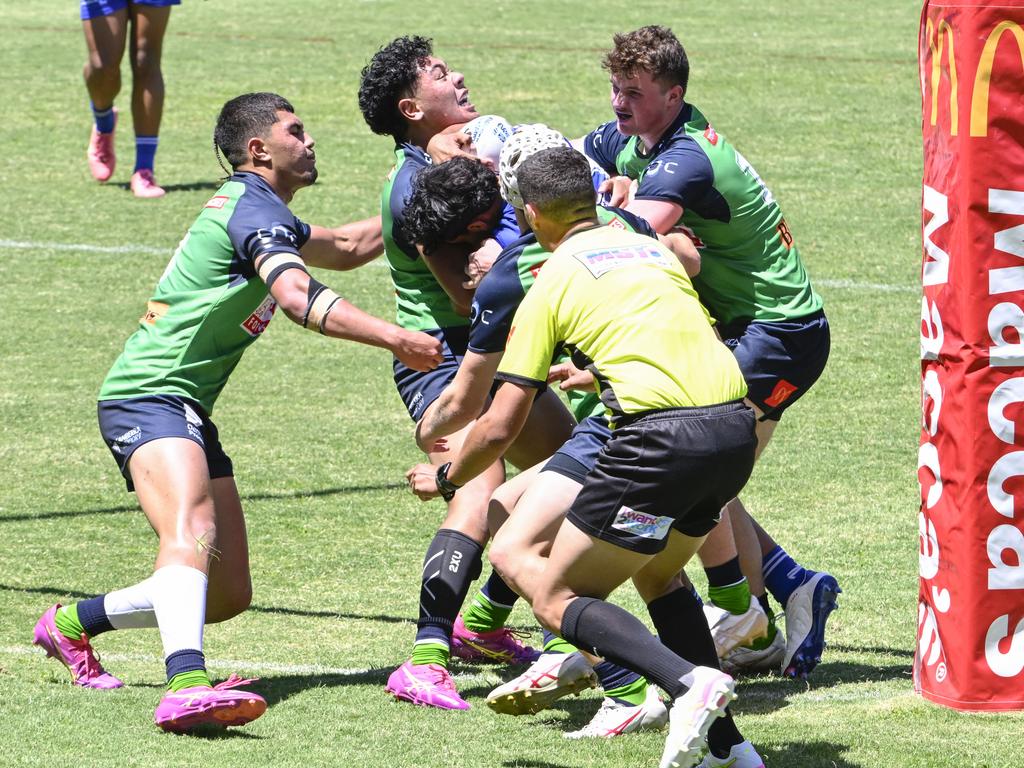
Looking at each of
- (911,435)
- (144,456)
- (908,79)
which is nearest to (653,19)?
(908,79)

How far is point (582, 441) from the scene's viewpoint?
547cm

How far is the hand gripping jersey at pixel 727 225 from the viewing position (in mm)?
6168

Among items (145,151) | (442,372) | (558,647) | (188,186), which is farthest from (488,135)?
(188,186)

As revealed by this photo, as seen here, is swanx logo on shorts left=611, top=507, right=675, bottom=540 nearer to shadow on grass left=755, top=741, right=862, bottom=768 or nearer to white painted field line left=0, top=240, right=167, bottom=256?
shadow on grass left=755, top=741, right=862, bottom=768

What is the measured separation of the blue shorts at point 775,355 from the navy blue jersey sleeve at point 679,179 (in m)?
0.55

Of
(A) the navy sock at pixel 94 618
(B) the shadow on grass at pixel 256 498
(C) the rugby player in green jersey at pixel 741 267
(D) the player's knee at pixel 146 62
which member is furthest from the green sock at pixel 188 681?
(D) the player's knee at pixel 146 62

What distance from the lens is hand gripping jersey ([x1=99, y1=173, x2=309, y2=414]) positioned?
589 centimetres

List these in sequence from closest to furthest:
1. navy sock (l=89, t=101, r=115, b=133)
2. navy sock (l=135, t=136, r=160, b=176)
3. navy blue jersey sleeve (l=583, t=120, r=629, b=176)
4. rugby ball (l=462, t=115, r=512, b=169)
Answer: rugby ball (l=462, t=115, r=512, b=169) < navy blue jersey sleeve (l=583, t=120, r=629, b=176) < navy sock (l=135, t=136, r=160, b=176) < navy sock (l=89, t=101, r=115, b=133)

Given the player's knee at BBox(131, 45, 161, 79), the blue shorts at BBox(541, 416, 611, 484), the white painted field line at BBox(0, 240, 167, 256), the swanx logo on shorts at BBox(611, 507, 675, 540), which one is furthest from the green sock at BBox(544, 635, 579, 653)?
the player's knee at BBox(131, 45, 161, 79)

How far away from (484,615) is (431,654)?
0.57m

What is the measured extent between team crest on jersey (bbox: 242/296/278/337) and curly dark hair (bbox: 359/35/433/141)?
0.99 meters

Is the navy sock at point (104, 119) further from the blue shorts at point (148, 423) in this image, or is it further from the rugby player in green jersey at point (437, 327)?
the blue shorts at point (148, 423)

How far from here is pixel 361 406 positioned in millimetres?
10281

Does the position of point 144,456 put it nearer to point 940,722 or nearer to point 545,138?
point 545,138
